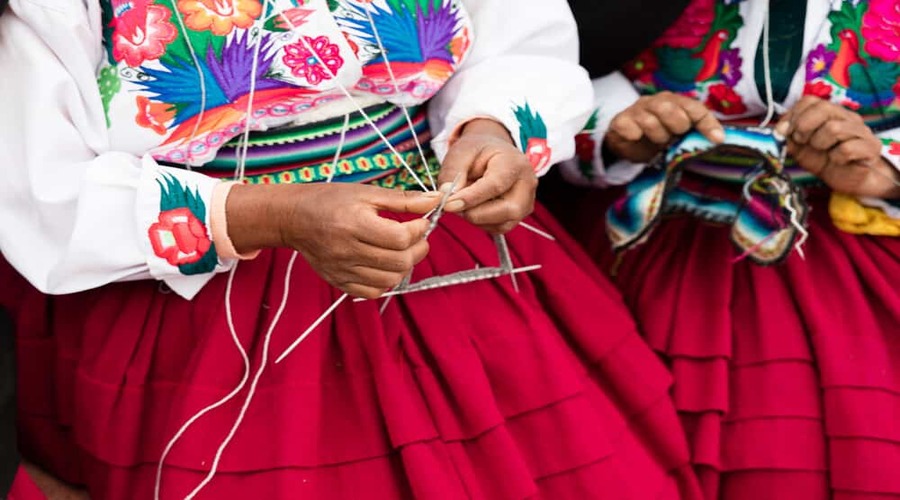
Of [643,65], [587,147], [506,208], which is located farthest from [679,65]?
[506,208]

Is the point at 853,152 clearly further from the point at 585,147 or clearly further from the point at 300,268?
the point at 300,268

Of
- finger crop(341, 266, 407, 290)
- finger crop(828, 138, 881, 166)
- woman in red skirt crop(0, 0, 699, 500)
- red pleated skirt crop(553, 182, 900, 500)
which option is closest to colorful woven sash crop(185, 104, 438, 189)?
woman in red skirt crop(0, 0, 699, 500)

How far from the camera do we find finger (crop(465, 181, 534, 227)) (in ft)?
3.69

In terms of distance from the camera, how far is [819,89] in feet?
4.80

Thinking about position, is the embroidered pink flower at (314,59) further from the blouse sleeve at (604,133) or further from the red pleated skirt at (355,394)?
the blouse sleeve at (604,133)

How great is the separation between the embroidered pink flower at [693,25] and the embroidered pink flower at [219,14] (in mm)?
681

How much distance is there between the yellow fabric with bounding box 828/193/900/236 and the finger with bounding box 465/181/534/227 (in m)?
0.53

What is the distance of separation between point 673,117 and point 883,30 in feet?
1.08

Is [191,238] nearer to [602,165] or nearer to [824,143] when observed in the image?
[602,165]

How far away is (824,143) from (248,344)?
0.80 meters

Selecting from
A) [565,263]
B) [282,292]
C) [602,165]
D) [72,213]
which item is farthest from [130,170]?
[602,165]

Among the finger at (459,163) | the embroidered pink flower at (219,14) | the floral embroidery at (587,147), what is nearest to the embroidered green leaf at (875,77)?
the floral embroidery at (587,147)

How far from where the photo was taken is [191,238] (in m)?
1.10

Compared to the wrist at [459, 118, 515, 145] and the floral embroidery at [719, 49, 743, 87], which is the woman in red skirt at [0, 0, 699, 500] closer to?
the wrist at [459, 118, 515, 145]
